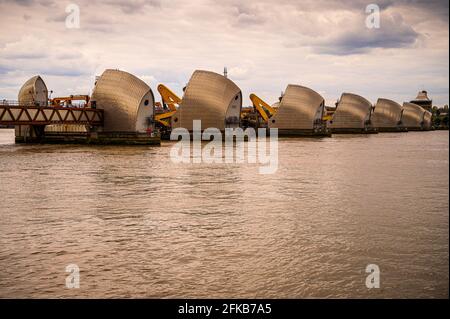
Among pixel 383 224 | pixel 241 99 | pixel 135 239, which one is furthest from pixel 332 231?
pixel 241 99

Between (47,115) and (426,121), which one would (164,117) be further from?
(426,121)

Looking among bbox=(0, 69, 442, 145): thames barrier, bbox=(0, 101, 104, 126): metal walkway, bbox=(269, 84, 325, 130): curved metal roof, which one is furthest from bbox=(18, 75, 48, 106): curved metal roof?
bbox=(269, 84, 325, 130): curved metal roof

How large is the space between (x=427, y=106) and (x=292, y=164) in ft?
596

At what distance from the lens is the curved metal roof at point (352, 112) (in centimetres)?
11894

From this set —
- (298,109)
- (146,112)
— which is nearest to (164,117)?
(146,112)

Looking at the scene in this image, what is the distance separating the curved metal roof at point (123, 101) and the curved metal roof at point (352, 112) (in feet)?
231

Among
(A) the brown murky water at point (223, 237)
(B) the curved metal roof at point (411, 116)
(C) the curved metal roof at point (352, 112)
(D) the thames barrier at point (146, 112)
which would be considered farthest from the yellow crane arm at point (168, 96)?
(B) the curved metal roof at point (411, 116)

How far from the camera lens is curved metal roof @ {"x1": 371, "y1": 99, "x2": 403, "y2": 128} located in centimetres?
13738

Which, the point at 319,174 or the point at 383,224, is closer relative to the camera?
the point at 383,224

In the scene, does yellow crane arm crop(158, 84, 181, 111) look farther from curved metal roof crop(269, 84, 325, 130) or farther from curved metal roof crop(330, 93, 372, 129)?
curved metal roof crop(330, 93, 372, 129)
